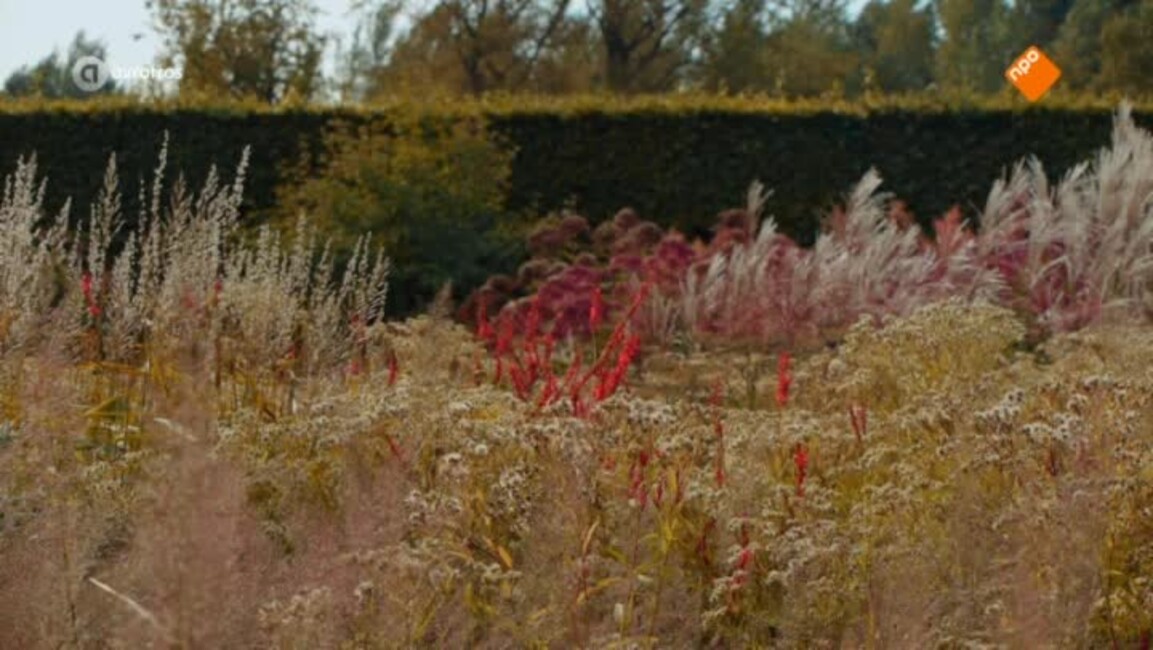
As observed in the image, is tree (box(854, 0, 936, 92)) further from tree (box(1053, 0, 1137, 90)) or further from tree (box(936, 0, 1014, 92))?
tree (box(1053, 0, 1137, 90))

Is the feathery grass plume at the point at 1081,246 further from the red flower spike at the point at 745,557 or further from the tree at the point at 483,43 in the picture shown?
the tree at the point at 483,43

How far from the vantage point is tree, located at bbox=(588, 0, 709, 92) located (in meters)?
28.1

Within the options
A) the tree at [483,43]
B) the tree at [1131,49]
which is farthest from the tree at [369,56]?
the tree at [1131,49]

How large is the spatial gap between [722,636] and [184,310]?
1831 millimetres

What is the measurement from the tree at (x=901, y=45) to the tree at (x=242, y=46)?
65.4 ft

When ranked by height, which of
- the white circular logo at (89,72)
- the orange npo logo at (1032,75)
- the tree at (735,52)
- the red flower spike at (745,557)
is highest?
the tree at (735,52)

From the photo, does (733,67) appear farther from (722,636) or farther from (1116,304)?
(722,636)

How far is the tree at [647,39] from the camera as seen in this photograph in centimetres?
2806

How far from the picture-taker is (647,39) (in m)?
28.8

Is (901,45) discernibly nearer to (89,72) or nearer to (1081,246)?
(89,72)

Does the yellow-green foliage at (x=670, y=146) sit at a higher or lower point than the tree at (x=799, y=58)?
lower

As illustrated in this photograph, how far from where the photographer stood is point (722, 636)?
12.4ft

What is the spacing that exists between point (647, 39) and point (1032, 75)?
457 inches

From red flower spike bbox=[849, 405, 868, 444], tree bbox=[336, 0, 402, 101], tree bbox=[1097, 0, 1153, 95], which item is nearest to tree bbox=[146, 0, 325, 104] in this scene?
tree bbox=[336, 0, 402, 101]
